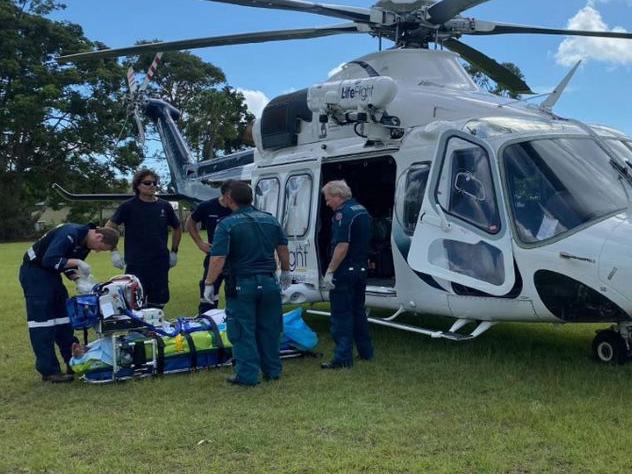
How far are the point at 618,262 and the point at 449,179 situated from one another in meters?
1.71

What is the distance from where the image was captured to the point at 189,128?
45.5 meters

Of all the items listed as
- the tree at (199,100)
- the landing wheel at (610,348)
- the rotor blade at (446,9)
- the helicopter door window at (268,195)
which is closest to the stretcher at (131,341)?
the helicopter door window at (268,195)

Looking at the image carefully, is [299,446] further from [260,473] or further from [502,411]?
[502,411]

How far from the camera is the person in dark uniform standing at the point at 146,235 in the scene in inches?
273

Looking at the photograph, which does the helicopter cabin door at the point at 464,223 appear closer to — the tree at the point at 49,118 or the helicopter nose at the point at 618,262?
the helicopter nose at the point at 618,262

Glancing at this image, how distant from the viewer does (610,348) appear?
226 inches

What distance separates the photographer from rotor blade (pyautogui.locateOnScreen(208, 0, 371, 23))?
6.61m

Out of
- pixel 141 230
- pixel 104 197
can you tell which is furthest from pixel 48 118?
pixel 141 230

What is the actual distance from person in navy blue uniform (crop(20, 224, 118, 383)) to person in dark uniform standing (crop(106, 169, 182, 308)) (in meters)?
1.15

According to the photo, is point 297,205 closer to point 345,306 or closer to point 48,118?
point 345,306

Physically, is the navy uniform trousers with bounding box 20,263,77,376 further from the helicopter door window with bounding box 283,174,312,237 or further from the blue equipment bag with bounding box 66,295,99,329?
the helicopter door window with bounding box 283,174,312,237

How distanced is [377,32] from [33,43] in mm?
35804

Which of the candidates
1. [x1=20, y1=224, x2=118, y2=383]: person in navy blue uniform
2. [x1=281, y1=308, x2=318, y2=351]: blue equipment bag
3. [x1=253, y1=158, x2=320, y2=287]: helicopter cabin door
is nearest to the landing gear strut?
[x1=281, y1=308, x2=318, y2=351]: blue equipment bag

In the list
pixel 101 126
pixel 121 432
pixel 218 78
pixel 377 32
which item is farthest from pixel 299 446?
pixel 218 78
